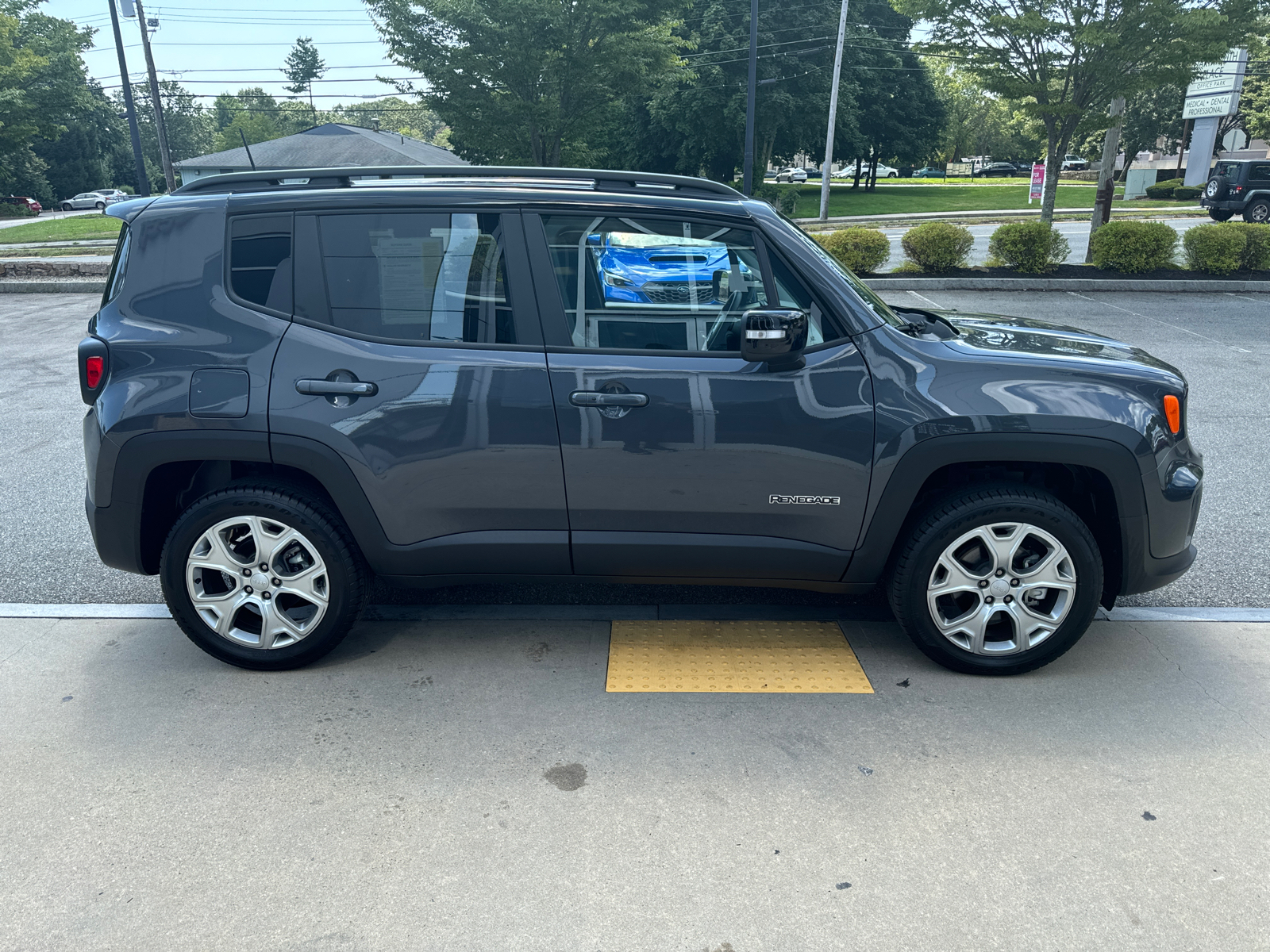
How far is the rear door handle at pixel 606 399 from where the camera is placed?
A: 338 cm

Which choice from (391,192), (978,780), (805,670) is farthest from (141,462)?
(978,780)

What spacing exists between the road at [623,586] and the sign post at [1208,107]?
2916cm

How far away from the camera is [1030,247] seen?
1557 cm

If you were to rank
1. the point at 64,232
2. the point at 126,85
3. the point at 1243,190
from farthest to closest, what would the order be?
the point at 64,232, the point at 1243,190, the point at 126,85

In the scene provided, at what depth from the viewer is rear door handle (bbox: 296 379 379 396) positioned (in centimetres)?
341

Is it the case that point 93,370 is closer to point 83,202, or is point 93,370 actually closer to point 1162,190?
point 1162,190

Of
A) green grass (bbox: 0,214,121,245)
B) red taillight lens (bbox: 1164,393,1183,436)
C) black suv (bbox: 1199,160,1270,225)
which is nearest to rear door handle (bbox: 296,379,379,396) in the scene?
red taillight lens (bbox: 1164,393,1183,436)

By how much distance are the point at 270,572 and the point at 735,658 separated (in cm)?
182

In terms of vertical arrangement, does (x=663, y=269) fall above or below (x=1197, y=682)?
above

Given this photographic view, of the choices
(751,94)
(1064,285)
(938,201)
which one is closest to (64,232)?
(751,94)

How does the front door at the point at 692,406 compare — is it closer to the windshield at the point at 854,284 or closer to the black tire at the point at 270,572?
the windshield at the point at 854,284

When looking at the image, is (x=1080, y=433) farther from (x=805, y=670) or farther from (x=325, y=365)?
(x=325, y=365)

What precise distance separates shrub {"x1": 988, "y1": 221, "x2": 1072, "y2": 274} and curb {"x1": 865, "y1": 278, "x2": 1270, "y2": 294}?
0.36m

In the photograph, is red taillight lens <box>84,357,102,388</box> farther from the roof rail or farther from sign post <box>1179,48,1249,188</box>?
sign post <box>1179,48,1249,188</box>
